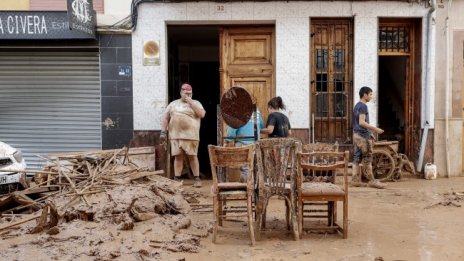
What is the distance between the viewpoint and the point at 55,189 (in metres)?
7.62

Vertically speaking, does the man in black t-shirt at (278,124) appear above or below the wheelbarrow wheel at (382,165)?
above

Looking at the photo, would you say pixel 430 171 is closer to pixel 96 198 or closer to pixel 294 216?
pixel 294 216

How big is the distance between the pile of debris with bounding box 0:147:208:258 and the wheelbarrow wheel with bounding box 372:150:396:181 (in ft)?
14.2

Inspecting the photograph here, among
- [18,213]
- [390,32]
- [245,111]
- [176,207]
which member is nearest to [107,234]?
[176,207]

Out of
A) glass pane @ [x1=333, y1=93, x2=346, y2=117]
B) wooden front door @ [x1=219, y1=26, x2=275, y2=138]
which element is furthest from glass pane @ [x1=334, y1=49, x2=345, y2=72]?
wooden front door @ [x1=219, y1=26, x2=275, y2=138]

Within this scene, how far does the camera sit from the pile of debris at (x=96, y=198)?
240 inches

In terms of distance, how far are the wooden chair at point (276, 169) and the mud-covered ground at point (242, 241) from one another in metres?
0.48

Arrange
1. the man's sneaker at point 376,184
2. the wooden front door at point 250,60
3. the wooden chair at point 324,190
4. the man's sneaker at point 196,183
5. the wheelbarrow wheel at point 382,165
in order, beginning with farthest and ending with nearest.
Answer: the wooden front door at point 250,60 < the wheelbarrow wheel at point 382,165 < the man's sneaker at point 196,183 < the man's sneaker at point 376,184 < the wooden chair at point 324,190

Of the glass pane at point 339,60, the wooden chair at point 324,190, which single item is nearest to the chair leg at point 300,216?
the wooden chair at point 324,190

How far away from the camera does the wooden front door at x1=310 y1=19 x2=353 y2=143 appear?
10773 millimetres

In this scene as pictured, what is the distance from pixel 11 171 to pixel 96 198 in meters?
1.50

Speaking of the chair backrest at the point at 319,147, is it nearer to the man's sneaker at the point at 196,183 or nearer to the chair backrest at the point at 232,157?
the chair backrest at the point at 232,157

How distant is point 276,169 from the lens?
5.84m

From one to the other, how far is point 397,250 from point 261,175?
5.47 feet
